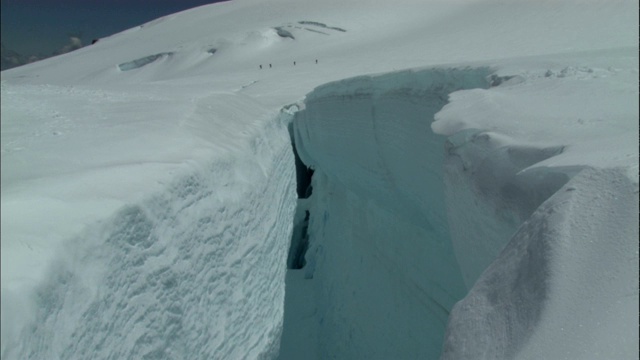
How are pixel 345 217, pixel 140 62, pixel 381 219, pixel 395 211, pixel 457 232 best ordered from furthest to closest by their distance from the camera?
pixel 140 62 → pixel 345 217 → pixel 381 219 → pixel 395 211 → pixel 457 232

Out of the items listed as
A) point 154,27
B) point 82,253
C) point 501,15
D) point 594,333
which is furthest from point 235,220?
point 154,27

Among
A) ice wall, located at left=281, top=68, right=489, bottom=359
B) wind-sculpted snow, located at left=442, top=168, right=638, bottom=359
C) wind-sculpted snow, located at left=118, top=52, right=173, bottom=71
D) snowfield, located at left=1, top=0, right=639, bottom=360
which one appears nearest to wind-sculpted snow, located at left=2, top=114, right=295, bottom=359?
snowfield, located at left=1, top=0, right=639, bottom=360

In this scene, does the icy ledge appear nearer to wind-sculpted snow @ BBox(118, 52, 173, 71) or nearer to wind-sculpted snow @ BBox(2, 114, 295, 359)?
wind-sculpted snow @ BBox(2, 114, 295, 359)

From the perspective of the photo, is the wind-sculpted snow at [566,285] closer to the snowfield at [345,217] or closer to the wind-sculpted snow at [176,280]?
the snowfield at [345,217]

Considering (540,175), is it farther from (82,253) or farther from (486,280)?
(82,253)

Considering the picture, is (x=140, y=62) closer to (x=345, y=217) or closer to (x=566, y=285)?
(x=345, y=217)

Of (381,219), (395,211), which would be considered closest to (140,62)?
(381,219)
